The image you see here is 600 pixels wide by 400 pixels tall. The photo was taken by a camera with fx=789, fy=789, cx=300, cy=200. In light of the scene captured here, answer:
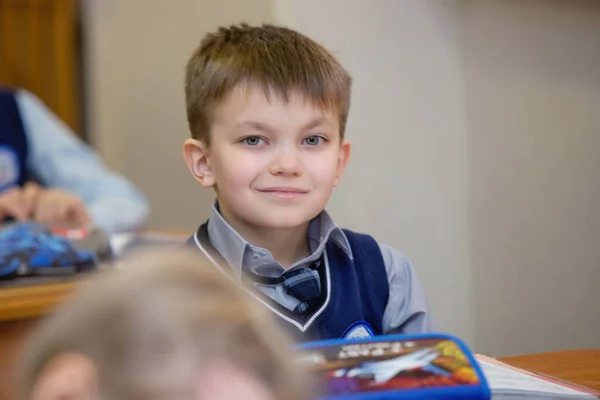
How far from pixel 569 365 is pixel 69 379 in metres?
0.69

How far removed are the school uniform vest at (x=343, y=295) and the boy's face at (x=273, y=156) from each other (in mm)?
68

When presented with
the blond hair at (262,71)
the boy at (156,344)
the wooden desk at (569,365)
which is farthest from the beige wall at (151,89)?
the boy at (156,344)

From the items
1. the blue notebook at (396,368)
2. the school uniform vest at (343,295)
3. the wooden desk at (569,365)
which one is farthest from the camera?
the school uniform vest at (343,295)

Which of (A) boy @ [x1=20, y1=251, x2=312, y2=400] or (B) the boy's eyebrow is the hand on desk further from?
(A) boy @ [x1=20, y1=251, x2=312, y2=400]

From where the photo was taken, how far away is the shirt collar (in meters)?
0.96

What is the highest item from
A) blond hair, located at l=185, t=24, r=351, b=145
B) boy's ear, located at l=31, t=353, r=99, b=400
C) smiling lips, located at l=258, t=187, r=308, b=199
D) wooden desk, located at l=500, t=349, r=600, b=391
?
blond hair, located at l=185, t=24, r=351, b=145

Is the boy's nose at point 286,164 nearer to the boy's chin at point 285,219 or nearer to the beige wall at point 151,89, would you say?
the boy's chin at point 285,219

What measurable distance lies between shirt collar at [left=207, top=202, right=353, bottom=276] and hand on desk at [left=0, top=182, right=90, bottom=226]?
0.52m

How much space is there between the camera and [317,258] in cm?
99

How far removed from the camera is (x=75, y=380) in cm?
34

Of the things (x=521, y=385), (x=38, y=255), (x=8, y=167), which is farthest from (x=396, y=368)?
(x=8, y=167)

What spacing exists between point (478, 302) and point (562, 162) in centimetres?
36

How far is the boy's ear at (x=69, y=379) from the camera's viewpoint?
0.34 meters

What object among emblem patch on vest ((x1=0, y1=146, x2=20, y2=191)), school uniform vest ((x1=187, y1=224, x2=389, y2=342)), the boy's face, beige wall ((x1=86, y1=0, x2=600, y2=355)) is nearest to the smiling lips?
the boy's face
